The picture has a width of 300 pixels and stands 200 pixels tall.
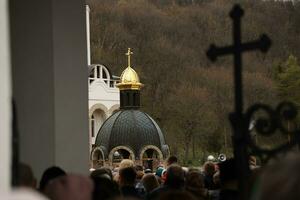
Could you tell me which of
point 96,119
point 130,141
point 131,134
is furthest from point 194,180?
point 96,119

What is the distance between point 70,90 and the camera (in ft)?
23.8

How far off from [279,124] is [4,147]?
A: 4.94 ft

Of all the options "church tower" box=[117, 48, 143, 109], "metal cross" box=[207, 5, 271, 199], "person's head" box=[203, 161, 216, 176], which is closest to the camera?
"metal cross" box=[207, 5, 271, 199]

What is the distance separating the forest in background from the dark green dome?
57.3 feet

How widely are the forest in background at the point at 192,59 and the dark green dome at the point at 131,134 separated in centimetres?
1747

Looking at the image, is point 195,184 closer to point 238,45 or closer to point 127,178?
point 127,178

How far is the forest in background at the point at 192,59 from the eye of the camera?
196ft

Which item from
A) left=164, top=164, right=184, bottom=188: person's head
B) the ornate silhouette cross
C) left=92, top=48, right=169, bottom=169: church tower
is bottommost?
left=92, top=48, right=169, bottom=169: church tower

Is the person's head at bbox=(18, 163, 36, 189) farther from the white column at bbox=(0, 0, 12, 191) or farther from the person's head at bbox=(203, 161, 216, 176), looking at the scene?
the person's head at bbox=(203, 161, 216, 176)

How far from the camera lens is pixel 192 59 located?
70312mm

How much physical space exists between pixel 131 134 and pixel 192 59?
117 feet

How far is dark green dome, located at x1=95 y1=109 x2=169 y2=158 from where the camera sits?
35.5 metres

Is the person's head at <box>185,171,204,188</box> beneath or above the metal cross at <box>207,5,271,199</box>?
beneath

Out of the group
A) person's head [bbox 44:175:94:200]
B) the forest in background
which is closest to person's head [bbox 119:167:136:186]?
person's head [bbox 44:175:94:200]
